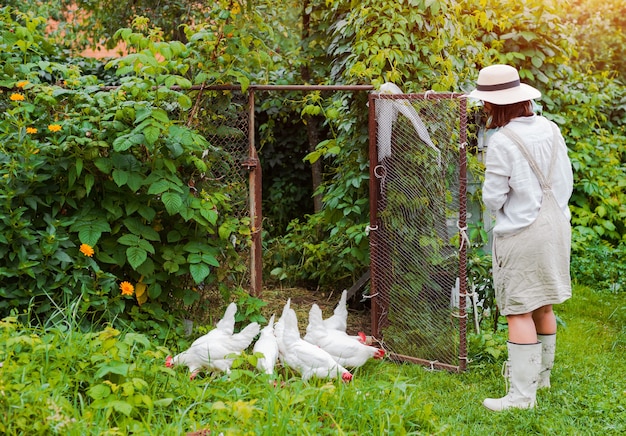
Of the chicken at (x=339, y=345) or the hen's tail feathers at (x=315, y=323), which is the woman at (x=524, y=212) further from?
the hen's tail feathers at (x=315, y=323)

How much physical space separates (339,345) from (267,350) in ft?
1.39

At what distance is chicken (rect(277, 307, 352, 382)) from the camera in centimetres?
409

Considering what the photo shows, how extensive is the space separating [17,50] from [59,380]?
2.48m

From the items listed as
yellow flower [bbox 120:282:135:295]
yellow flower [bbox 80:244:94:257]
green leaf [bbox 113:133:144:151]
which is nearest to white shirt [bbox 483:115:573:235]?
green leaf [bbox 113:133:144:151]

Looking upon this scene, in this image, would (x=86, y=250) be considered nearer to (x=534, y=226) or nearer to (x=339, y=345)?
(x=339, y=345)

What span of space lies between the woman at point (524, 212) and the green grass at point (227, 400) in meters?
0.27

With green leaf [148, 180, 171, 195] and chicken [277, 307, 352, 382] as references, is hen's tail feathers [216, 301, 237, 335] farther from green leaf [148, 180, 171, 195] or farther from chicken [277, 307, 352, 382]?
green leaf [148, 180, 171, 195]

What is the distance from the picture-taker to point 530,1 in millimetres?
6906

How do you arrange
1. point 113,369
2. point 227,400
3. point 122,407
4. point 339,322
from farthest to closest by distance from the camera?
point 339,322
point 227,400
point 113,369
point 122,407

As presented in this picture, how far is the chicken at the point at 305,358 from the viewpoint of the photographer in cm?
409

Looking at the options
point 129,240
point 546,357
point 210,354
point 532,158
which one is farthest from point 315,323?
point 532,158

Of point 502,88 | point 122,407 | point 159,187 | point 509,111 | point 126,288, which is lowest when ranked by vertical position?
point 122,407

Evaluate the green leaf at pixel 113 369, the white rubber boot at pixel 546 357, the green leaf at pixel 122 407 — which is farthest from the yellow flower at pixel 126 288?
the white rubber boot at pixel 546 357

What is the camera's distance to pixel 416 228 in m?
4.82
